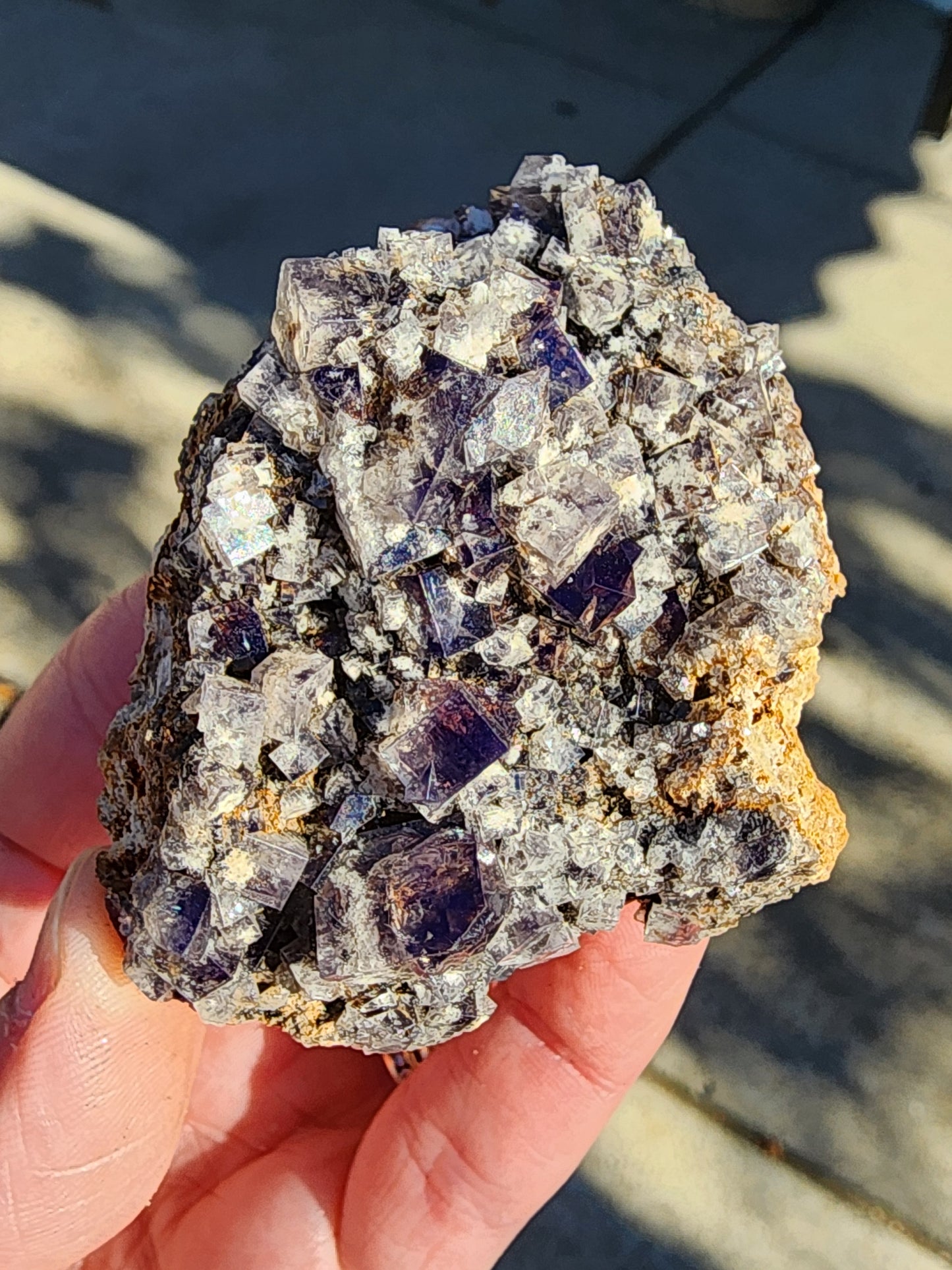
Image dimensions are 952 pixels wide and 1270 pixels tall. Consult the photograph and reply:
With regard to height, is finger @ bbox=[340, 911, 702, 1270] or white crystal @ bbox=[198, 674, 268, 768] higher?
white crystal @ bbox=[198, 674, 268, 768]

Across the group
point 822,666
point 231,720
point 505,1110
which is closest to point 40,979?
point 231,720

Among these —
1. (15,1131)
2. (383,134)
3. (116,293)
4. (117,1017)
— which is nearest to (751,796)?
(117,1017)

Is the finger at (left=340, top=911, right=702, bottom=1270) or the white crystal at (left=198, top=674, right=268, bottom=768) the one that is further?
the finger at (left=340, top=911, right=702, bottom=1270)

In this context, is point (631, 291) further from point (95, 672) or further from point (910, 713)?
point (910, 713)

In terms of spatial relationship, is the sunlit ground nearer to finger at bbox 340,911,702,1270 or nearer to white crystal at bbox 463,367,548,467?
finger at bbox 340,911,702,1270

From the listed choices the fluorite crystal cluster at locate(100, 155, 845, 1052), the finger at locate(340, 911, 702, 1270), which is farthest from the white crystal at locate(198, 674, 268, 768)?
the finger at locate(340, 911, 702, 1270)
